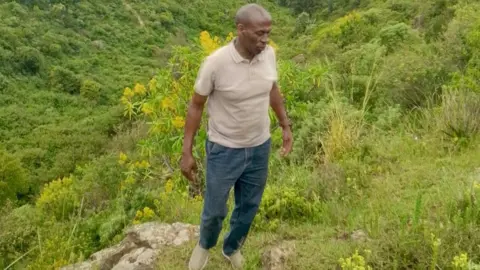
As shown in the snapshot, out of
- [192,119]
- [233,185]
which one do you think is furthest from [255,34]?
[233,185]

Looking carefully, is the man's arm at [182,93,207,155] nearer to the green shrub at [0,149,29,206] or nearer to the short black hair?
the short black hair

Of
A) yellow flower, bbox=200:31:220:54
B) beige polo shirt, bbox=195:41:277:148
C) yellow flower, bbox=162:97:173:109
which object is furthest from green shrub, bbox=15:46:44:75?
beige polo shirt, bbox=195:41:277:148

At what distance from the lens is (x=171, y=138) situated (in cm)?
509

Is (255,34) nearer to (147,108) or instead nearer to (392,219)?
(392,219)

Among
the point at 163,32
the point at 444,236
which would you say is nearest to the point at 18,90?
the point at 163,32

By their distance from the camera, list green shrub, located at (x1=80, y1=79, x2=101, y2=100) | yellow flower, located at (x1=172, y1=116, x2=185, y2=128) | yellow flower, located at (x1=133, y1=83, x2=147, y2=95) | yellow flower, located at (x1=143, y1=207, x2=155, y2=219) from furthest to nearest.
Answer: green shrub, located at (x1=80, y1=79, x2=101, y2=100) → yellow flower, located at (x1=133, y1=83, x2=147, y2=95) → yellow flower, located at (x1=172, y1=116, x2=185, y2=128) → yellow flower, located at (x1=143, y1=207, x2=155, y2=219)

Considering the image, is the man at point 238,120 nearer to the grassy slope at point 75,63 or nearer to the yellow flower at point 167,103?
the yellow flower at point 167,103

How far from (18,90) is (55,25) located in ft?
33.9

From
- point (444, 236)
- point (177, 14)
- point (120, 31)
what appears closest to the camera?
point (444, 236)

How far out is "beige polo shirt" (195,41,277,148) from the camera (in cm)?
262

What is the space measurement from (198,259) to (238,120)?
3.35 feet

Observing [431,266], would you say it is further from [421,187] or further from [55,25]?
[55,25]

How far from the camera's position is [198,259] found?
130 inches

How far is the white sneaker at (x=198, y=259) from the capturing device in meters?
3.29
